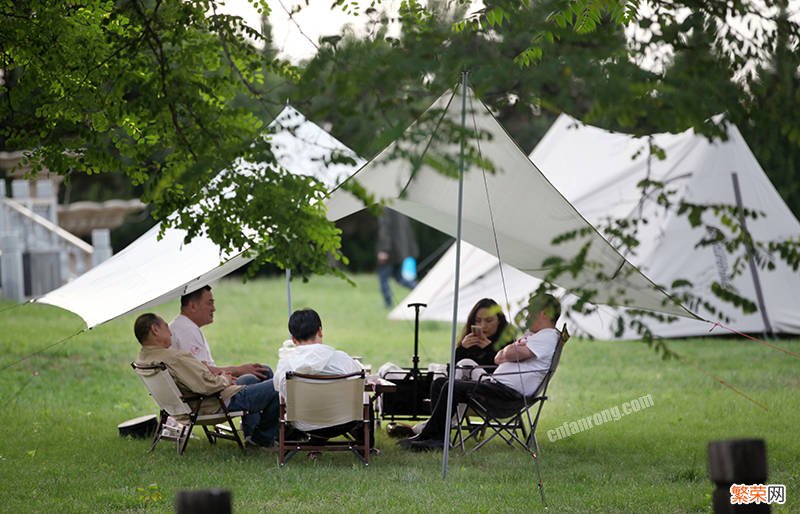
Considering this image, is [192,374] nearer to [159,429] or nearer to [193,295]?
[159,429]

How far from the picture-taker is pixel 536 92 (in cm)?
335

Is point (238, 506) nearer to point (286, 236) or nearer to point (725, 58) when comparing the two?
point (286, 236)

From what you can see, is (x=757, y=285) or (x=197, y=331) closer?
(x=197, y=331)

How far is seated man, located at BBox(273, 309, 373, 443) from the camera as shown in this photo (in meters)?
6.18

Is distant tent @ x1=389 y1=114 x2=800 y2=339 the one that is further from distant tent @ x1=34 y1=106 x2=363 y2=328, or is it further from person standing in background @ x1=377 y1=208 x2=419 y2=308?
distant tent @ x1=34 y1=106 x2=363 y2=328

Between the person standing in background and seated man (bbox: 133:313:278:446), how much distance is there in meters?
8.49

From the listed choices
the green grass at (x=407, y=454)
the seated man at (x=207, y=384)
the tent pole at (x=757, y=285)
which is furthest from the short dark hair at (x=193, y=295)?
the tent pole at (x=757, y=285)

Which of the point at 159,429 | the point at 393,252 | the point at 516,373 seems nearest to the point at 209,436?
the point at 159,429

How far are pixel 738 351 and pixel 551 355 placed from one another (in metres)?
5.91

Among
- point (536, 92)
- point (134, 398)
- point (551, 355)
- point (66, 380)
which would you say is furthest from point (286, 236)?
point (66, 380)

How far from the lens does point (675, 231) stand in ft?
40.9

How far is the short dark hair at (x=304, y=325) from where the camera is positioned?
6379 mm

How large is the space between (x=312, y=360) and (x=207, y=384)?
0.66 m

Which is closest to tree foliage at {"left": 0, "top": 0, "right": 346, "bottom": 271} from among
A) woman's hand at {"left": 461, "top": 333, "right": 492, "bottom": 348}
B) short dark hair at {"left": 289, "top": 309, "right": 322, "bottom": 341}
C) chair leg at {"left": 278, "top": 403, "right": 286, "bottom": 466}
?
short dark hair at {"left": 289, "top": 309, "right": 322, "bottom": 341}
